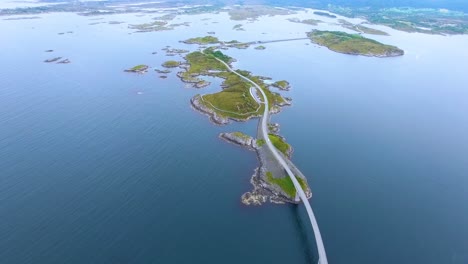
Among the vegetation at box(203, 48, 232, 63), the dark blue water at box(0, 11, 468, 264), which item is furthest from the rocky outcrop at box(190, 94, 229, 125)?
the vegetation at box(203, 48, 232, 63)

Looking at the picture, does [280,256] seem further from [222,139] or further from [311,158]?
[222,139]

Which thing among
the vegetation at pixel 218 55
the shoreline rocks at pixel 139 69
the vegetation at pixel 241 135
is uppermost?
the vegetation at pixel 218 55

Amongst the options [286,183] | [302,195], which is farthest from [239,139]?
[302,195]

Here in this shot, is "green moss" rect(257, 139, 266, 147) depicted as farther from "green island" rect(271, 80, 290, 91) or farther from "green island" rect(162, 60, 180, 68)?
"green island" rect(162, 60, 180, 68)

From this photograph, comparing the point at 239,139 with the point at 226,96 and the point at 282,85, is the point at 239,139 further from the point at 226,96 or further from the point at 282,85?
the point at 282,85

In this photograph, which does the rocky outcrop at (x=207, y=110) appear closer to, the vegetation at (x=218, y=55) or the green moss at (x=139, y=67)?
the green moss at (x=139, y=67)

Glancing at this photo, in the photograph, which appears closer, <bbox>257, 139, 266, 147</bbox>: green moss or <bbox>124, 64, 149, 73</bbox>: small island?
<bbox>257, 139, 266, 147</bbox>: green moss

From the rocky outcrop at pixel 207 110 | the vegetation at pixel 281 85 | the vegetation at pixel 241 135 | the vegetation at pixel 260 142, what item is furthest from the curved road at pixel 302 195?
the vegetation at pixel 281 85
